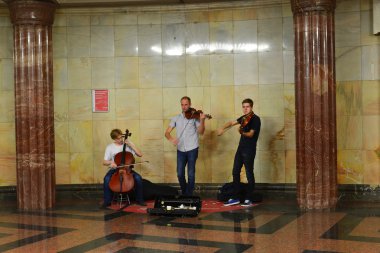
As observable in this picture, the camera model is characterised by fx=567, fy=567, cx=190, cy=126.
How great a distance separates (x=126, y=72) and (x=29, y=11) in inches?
81.9

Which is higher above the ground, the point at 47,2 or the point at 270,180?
the point at 47,2

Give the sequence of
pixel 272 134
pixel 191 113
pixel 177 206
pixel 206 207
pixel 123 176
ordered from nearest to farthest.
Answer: pixel 177 206, pixel 123 176, pixel 206 207, pixel 191 113, pixel 272 134

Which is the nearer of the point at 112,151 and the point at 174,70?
the point at 112,151

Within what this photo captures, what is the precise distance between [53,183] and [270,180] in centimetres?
363

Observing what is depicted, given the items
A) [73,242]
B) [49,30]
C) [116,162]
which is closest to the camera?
[73,242]

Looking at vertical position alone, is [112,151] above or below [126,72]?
below

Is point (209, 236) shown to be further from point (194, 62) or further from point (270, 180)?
point (194, 62)

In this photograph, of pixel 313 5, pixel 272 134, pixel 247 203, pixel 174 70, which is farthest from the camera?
pixel 174 70

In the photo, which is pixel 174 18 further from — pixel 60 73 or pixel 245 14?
pixel 60 73

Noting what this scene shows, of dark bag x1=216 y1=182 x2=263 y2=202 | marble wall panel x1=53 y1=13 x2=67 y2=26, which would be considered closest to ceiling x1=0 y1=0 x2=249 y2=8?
marble wall panel x1=53 y1=13 x2=67 y2=26

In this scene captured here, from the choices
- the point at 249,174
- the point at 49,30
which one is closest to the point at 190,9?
Result: the point at 49,30

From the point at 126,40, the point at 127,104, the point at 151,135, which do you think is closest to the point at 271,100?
the point at 151,135

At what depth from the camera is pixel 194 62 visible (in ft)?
32.7

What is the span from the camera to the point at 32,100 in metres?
8.82
